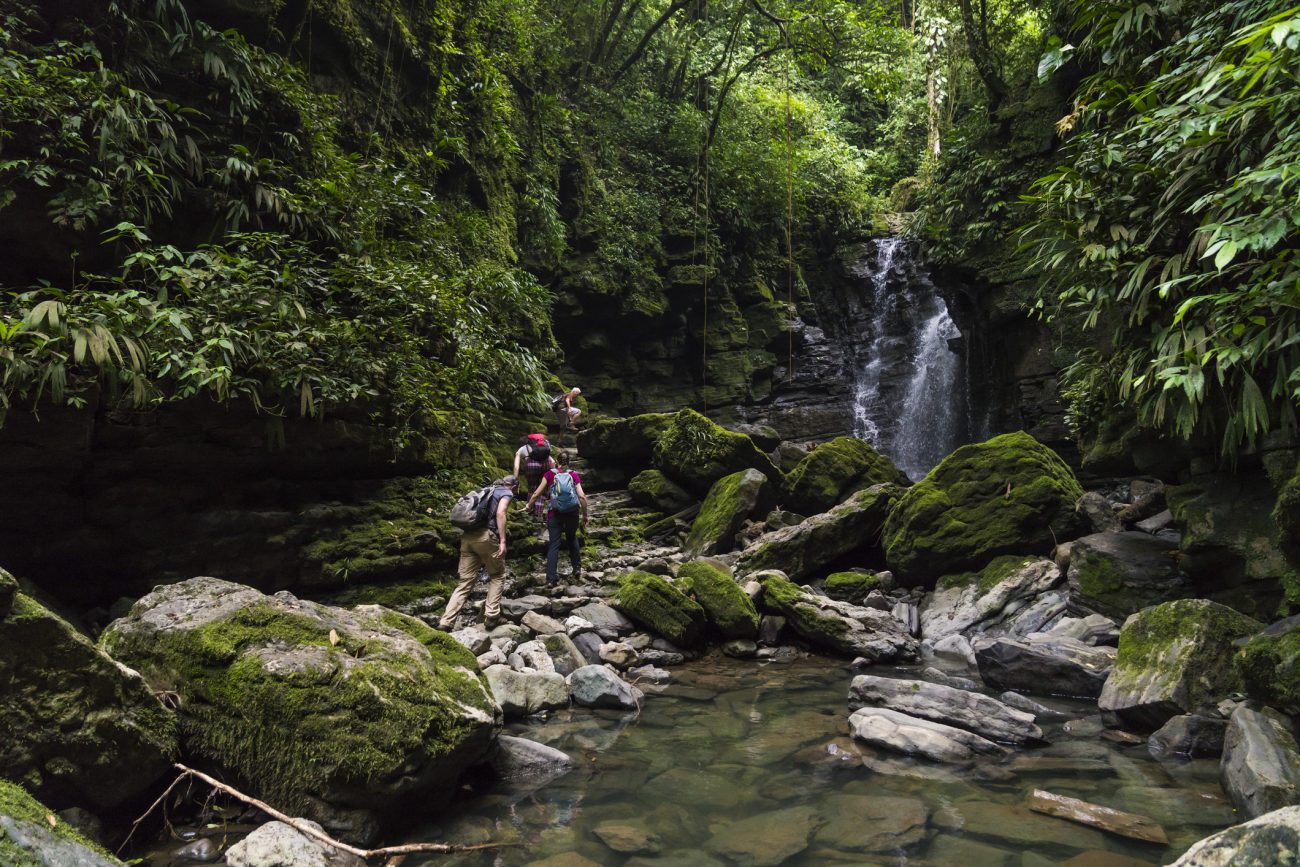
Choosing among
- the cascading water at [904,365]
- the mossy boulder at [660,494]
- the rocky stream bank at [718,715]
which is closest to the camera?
the rocky stream bank at [718,715]

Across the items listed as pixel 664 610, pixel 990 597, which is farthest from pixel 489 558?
pixel 990 597

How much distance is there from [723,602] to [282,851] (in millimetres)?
5357

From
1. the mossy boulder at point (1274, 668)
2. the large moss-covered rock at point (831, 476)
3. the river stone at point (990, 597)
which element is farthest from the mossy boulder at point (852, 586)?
the mossy boulder at point (1274, 668)

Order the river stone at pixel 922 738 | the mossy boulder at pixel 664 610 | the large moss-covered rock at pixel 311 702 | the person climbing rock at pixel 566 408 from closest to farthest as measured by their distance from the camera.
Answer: the large moss-covered rock at pixel 311 702 → the river stone at pixel 922 738 → the mossy boulder at pixel 664 610 → the person climbing rock at pixel 566 408

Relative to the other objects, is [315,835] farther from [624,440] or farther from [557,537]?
[624,440]

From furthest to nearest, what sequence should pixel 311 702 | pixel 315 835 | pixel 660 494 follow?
pixel 660 494 → pixel 311 702 → pixel 315 835

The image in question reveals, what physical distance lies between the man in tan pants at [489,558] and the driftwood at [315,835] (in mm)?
3862

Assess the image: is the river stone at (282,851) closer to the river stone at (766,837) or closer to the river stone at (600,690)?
the river stone at (766,837)

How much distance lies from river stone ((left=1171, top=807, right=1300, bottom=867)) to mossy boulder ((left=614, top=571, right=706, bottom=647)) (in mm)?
5181

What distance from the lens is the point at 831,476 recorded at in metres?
12.1

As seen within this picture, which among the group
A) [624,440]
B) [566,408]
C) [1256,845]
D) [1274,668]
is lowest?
[1256,845]

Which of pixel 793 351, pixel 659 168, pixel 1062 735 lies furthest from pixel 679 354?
pixel 1062 735

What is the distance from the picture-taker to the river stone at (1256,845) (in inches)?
92.5

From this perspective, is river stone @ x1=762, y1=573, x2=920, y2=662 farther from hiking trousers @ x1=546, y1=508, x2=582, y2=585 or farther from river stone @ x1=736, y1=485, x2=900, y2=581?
hiking trousers @ x1=546, y1=508, x2=582, y2=585
